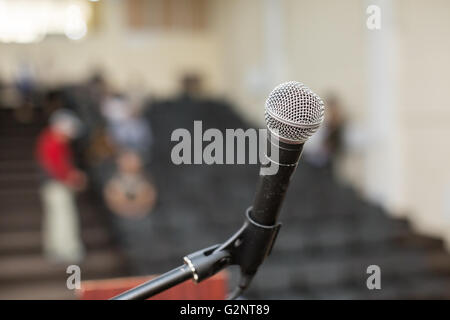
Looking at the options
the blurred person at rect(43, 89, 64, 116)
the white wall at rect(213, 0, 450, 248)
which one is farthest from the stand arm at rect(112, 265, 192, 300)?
the blurred person at rect(43, 89, 64, 116)

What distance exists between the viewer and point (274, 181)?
116 cm

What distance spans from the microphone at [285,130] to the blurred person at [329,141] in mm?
4912

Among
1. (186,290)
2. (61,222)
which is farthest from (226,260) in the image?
(61,222)

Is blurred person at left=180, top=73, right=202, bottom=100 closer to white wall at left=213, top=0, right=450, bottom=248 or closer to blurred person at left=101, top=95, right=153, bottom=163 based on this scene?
white wall at left=213, top=0, right=450, bottom=248

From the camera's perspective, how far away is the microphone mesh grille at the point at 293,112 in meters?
1.12

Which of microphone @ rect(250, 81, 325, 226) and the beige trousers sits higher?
microphone @ rect(250, 81, 325, 226)

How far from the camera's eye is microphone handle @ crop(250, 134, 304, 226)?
1131 mm

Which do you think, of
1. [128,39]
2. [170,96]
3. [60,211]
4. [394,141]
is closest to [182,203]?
[60,211]

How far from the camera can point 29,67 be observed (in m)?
9.74

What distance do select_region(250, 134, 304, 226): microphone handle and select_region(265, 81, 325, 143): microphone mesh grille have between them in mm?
19

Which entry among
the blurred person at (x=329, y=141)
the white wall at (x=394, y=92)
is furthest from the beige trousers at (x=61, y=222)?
the white wall at (x=394, y=92)

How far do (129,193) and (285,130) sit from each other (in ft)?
15.2

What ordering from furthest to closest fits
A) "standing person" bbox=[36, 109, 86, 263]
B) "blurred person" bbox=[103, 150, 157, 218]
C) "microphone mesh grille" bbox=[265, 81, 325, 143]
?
1. "blurred person" bbox=[103, 150, 157, 218]
2. "standing person" bbox=[36, 109, 86, 263]
3. "microphone mesh grille" bbox=[265, 81, 325, 143]

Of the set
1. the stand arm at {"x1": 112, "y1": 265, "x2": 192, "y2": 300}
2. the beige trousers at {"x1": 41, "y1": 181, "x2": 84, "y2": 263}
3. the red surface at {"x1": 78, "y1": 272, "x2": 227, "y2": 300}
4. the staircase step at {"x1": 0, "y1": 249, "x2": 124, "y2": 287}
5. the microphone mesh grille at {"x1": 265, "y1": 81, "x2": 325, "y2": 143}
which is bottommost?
the staircase step at {"x1": 0, "y1": 249, "x2": 124, "y2": 287}
